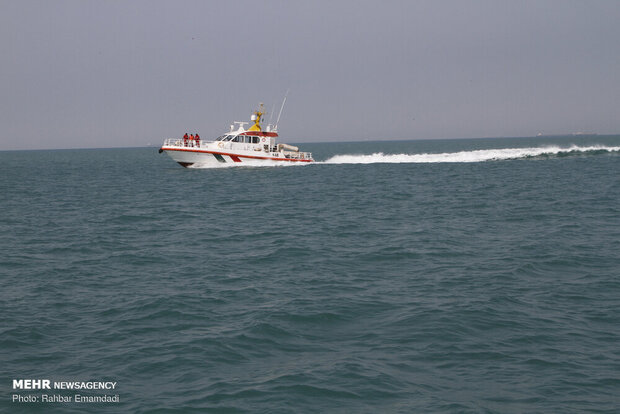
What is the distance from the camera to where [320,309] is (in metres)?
11.5

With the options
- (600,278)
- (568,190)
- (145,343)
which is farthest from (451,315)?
(568,190)

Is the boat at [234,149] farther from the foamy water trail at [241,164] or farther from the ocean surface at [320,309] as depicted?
the ocean surface at [320,309]

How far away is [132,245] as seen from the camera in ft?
61.2

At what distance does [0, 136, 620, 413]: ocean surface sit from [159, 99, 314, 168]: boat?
70.7ft

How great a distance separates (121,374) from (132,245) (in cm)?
1060

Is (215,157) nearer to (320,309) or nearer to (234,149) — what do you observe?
(234,149)

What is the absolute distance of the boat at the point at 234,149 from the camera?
46844 mm

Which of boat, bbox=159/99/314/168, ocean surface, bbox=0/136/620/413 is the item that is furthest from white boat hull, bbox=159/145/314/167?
ocean surface, bbox=0/136/620/413

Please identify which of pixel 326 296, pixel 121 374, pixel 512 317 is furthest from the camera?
pixel 326 296

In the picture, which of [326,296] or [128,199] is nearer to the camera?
[326,296]

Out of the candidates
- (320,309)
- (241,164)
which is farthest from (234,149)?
(320,309)

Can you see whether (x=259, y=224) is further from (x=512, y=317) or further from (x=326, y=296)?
(x=512, y=317)

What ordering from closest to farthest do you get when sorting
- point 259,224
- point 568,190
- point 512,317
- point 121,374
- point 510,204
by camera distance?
point 121,374 < point 512,317 < point 259,224 < point 510,204 < point 568,190

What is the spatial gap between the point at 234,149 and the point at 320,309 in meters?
37.6
